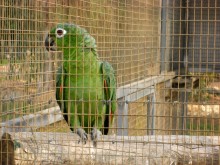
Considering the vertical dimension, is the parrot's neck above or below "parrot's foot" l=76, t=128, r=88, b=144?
above

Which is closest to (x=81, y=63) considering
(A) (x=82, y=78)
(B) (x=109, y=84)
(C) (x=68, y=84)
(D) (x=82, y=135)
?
(A) (x=82, y=78)

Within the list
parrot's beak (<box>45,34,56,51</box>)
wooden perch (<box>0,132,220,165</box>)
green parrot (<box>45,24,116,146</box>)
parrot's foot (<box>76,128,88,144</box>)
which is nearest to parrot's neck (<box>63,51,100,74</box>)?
green parrot (<box>45,24,116,146</box>)

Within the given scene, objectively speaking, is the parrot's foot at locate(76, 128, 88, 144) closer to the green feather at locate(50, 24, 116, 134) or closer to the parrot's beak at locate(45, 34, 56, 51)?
the green feather at locate(50, 24, 116, 134)

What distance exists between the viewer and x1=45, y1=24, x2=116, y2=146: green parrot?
321 cm

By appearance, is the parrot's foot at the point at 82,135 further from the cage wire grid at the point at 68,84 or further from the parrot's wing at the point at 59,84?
the parrot's wing at the point at 59,84

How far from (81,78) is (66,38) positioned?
0.41m

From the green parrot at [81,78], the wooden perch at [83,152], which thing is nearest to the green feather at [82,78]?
the green parrot at [81,78]

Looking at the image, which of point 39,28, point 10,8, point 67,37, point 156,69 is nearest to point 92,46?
point 67,37

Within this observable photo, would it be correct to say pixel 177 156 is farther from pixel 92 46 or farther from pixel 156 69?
pixel 156 69

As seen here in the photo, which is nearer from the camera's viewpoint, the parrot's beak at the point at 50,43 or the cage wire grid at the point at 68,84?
the cage wire grid at the point at 68,84

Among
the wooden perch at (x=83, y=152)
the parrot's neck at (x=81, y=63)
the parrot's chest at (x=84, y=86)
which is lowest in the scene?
the wooden perch at (x=83, y=152)

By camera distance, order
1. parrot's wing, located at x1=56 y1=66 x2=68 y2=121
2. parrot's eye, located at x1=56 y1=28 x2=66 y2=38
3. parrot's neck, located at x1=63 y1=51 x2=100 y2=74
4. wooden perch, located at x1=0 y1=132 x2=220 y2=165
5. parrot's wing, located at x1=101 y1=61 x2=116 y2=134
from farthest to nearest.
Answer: parrot's wing, located at x1=101 y1=61 x2=116 y2=134 < parrot's wing, located at x1=56 y1=66 x2=68 y2=121 < parrot's neck, located at x1=63 y1=51 x2=100 y2=74 < parrot's eye, located at x1=56 y1=28 x2=66 y2=38 < wooden perch, located at x1=0 y1=132 x2=220 y2=165

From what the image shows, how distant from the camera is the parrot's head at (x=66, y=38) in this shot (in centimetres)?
317

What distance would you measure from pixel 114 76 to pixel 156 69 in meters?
0.80
